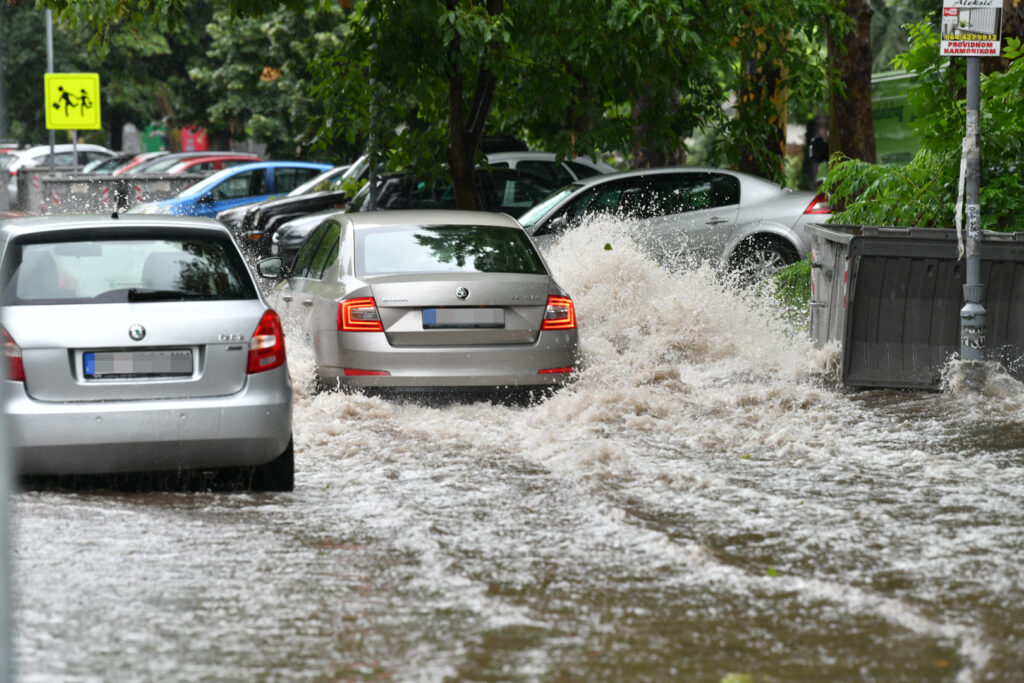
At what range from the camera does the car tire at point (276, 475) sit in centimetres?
747

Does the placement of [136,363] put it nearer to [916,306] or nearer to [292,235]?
[916,306]

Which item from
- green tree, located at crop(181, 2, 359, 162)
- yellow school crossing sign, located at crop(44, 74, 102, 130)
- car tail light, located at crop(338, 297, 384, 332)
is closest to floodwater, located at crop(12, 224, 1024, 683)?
car tail light, located at crop(338, 297, 384, 332)

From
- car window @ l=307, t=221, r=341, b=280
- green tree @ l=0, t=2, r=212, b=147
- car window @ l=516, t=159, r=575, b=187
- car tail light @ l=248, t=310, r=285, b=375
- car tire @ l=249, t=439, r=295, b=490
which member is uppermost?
green tree @ l=0, t=2, r=212, b=147

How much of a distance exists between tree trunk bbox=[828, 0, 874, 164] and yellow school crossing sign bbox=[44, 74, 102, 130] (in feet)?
57.8

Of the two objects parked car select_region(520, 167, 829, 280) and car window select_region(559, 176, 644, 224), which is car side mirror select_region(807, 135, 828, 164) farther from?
car window select_region(559, 176, 644, 224)

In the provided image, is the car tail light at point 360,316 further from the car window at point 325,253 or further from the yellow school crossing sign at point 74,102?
the yellow school crossing sign at point 74,102

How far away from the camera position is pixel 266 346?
7.14 metres

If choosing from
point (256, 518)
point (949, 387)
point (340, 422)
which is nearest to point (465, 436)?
point (340, 422)

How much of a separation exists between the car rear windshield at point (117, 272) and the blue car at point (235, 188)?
17.2 meters

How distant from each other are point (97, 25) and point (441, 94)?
442cm

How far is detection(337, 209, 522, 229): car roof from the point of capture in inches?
420

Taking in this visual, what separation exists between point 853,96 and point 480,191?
500 cm

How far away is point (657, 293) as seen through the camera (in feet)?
44.1

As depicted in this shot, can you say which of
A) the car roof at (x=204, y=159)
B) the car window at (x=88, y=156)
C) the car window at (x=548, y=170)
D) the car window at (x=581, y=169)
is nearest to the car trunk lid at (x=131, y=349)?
the car window at (x=548, y=170)
